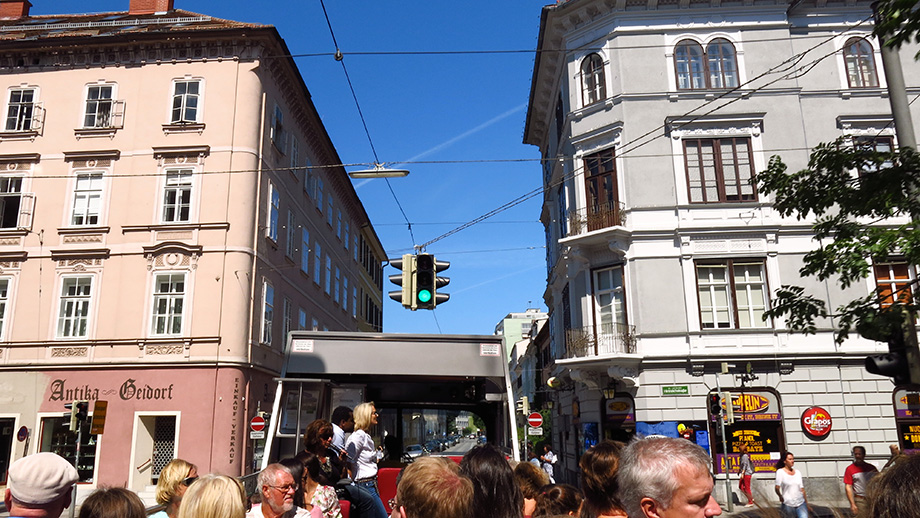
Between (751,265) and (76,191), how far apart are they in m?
23.3

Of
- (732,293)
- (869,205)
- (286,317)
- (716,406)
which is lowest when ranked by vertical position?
(716,406)

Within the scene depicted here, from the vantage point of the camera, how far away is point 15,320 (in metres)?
23.8

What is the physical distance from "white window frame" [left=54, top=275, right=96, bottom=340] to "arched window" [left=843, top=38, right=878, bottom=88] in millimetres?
26923

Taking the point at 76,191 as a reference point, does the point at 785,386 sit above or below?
below

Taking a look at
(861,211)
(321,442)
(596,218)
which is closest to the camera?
(321,442)

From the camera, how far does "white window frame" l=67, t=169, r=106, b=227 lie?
2461cm

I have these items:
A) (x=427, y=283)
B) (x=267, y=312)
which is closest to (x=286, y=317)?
(x=267, y=312)

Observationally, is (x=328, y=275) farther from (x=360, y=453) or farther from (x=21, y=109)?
(x=360, y=453)

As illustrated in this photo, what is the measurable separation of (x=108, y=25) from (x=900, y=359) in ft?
98.0

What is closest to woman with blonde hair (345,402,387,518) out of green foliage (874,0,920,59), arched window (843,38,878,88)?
green foliage (874,0,920,59)

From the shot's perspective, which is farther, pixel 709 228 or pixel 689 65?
pixel 689 65

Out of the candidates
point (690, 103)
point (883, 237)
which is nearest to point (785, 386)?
point (690, 103)

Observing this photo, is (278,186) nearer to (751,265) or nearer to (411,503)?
(751,265)

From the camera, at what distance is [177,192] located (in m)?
24.6
